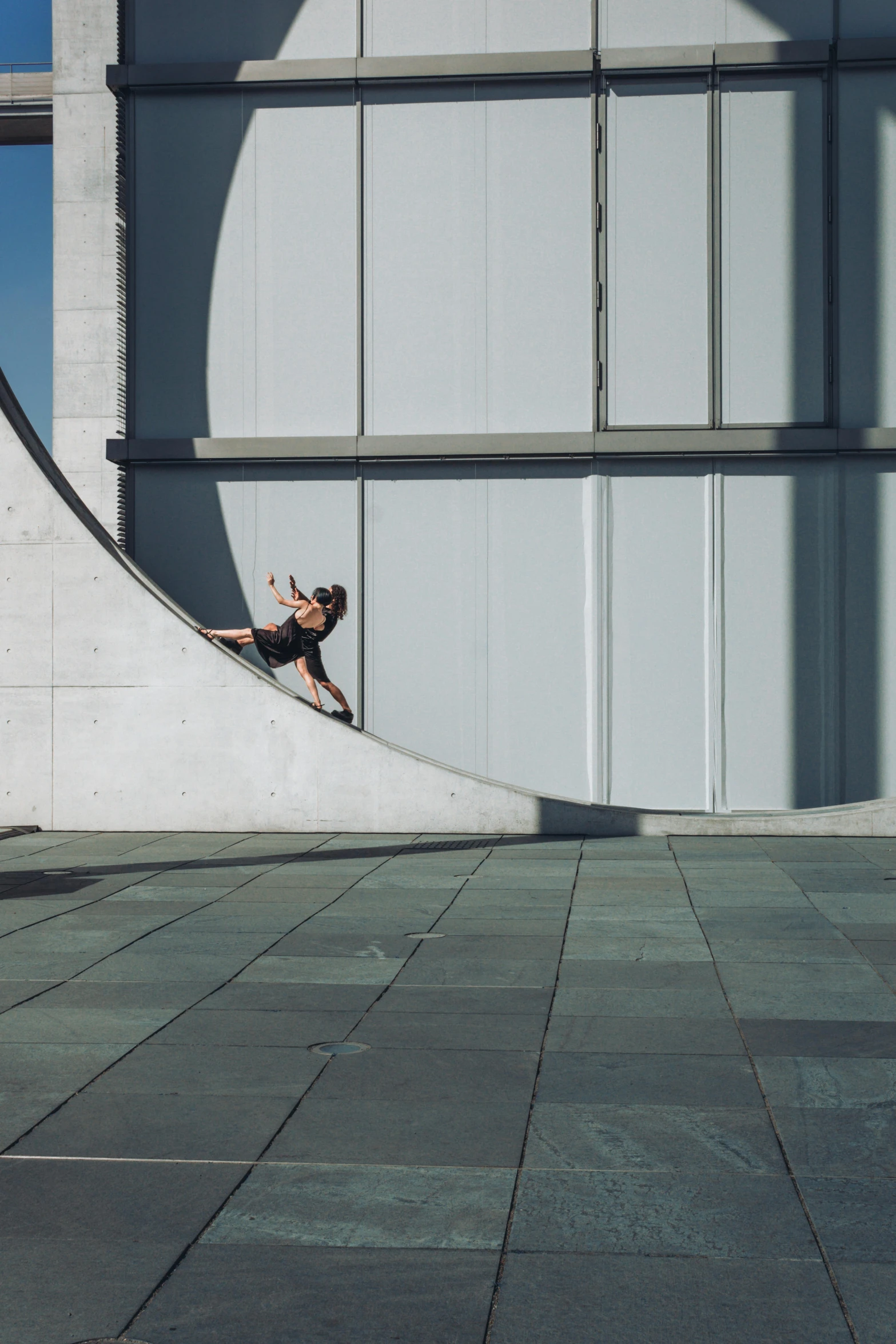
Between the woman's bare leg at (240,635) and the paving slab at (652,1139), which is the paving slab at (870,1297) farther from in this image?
the woman's bare leg at (240,635)

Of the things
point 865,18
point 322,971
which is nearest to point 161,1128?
point 322,971

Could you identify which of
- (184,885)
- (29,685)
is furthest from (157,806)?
(184,885)

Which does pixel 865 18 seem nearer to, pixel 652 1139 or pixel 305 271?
pixel 305 271

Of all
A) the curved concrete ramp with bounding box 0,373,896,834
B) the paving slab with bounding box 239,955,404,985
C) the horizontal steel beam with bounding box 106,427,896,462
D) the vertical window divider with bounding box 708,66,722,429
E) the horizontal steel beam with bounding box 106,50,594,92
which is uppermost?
the horizontal steel beam with bounding box 106,50,594,92

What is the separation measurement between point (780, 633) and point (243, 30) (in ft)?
35.4

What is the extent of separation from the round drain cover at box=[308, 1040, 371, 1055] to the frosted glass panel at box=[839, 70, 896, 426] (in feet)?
44.7

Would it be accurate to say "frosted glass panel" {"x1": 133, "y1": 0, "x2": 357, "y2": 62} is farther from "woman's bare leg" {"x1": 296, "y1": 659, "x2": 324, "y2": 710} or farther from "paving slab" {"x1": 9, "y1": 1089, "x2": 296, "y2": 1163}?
"paving slab" {"x1": 9, "y1": 1089, "x2": 296, "y2": 1163}

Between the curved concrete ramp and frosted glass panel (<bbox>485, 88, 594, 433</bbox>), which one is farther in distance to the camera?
frosted glass panel (<bbox>485, 88, 594, 433</bbox>)

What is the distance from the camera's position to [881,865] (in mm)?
11789

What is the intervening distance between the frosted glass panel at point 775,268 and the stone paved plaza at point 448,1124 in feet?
31.2

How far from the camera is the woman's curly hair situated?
57.6 ft

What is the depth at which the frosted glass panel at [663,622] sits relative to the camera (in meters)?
17.3

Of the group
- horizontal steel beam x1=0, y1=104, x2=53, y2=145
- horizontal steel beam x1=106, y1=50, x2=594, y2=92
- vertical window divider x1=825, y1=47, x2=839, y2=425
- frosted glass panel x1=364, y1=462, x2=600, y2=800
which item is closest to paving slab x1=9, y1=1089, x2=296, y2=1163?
frosted glass panel x1=364, y1=462, x2=600, y2=800

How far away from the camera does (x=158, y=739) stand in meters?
14.4
